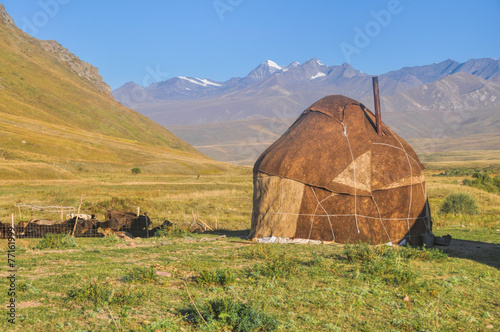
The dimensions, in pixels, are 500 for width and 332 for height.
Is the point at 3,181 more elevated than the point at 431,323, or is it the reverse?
the point at 3,181

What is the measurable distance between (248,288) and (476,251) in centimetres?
717

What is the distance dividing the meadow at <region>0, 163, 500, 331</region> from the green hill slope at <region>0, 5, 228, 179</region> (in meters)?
32.5

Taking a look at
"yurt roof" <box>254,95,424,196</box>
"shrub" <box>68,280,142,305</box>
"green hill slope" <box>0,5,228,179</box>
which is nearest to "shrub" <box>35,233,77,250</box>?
"shrub" <box>68,280,142,305</box>

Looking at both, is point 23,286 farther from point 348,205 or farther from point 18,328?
point 348,205

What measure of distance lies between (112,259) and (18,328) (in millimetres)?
4515

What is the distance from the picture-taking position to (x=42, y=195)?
88.1 feet

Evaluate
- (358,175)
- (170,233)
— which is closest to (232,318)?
(358,175)

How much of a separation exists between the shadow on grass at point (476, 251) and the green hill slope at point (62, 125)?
3572 cm

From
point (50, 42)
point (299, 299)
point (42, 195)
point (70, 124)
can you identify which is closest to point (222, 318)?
point (299, 299)

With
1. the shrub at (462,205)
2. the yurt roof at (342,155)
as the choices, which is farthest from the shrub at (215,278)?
the shrub at (462,205)

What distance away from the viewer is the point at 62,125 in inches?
3644

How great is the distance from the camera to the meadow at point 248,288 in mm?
5930

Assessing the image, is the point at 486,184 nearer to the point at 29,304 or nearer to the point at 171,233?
the point at 171,233

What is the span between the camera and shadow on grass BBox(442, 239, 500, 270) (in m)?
10.5
